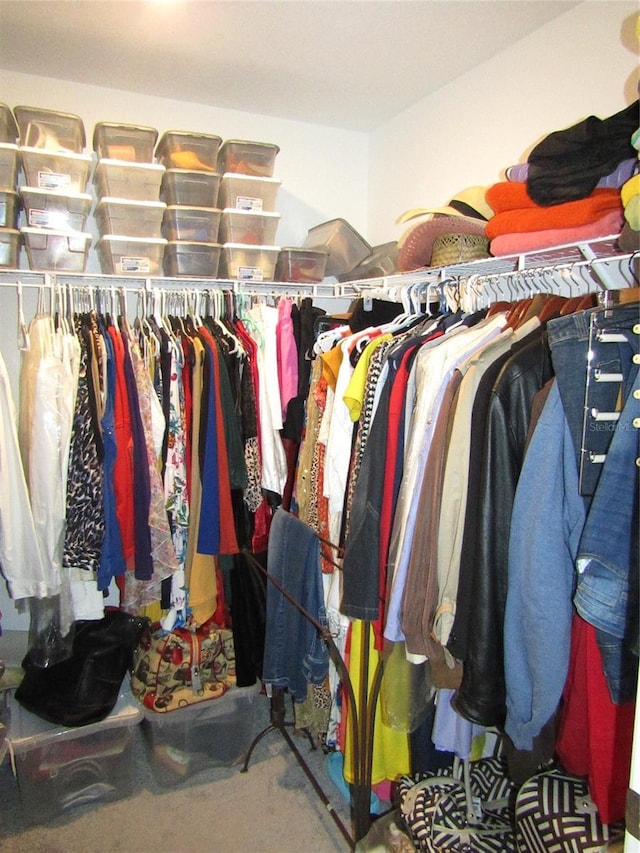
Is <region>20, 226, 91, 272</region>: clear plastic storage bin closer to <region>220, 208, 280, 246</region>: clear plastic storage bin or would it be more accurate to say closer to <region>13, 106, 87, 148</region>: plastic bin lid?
<region>13, 106, 87, 148</region>: plastic bin lid

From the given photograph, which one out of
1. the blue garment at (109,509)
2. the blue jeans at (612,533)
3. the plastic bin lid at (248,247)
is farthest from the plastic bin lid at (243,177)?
the blue jeans at (612,533)

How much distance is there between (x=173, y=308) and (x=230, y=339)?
0.44 metres

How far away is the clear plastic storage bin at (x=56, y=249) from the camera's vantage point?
78.7 inches

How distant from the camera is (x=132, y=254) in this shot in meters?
2.17

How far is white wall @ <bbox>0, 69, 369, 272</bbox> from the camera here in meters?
2.28

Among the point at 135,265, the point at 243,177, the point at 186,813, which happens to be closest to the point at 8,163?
the point at 135,265

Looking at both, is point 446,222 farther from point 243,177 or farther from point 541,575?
point 541,575

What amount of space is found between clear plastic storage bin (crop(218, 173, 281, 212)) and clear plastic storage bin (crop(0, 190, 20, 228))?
30.1 inches

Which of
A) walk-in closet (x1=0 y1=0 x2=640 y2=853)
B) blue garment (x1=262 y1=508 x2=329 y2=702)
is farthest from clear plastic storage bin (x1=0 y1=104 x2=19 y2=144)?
blue garment (x1=262 y1=508 x2=329 y2=702)

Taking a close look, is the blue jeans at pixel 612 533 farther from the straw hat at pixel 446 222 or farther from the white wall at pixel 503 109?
the white wall at pixel 503 109

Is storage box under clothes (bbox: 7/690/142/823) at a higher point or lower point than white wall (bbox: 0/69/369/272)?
lower

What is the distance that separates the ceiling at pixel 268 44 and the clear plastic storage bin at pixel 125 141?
0.88 ft

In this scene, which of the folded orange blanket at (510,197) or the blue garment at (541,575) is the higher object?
the folded orange blanket at (510,197)

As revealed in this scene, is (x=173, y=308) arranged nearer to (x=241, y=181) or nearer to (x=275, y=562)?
(x=241, y=181)
